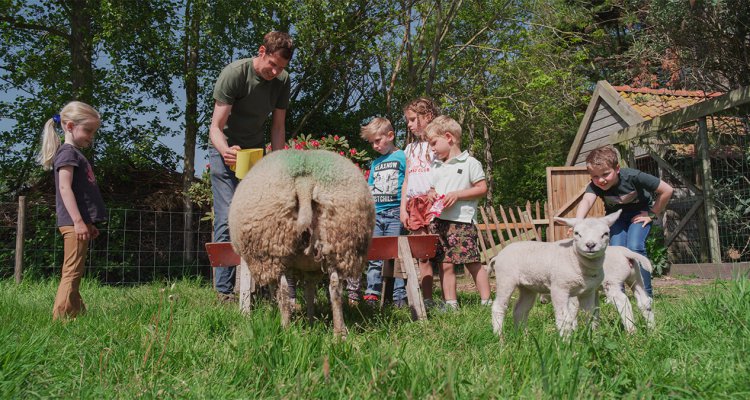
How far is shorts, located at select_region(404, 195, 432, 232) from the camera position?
4711 millimetres

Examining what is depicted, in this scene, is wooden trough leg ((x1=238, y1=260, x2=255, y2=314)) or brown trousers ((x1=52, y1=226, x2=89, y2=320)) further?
brown trousers ((x1=52, y1=226, x2=89, y2=320))

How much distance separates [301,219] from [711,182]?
8.36 meters

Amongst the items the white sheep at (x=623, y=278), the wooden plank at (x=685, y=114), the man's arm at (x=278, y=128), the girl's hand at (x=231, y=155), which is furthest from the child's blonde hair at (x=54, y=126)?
the wooden plank at (x=685, y=114)

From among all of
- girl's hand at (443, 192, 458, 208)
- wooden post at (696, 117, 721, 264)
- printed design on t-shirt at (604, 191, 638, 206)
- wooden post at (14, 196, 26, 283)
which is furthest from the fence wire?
wooden post at (14, 196, 26, 283)

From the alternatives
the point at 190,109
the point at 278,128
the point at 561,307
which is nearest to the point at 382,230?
the point at 278,128

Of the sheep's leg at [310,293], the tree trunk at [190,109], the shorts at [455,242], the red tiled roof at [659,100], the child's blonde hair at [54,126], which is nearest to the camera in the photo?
the sheep's leg at [310,293]

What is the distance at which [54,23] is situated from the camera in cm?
1118

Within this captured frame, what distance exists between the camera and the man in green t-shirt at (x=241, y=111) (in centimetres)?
429

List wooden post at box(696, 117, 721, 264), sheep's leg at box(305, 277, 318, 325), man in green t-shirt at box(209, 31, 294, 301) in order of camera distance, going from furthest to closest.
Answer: wooden post at box(696, 117, 721, 264) < man in green t-shirt at box(209, 31, 294, 301) < sheep's leg at box(305, 277, 318, 325)

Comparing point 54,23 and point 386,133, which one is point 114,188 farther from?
point 386,133

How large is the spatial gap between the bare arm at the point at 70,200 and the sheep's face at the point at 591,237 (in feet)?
11.3

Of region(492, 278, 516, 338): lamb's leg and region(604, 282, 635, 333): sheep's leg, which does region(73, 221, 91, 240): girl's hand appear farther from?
region(604, 282, 635, 333): sheep's leg

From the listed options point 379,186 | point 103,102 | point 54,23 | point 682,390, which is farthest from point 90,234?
point 54,23

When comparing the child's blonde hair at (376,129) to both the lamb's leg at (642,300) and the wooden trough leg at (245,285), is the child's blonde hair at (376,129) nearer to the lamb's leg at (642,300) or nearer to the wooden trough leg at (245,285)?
the wooden trough leg at (245,285)
